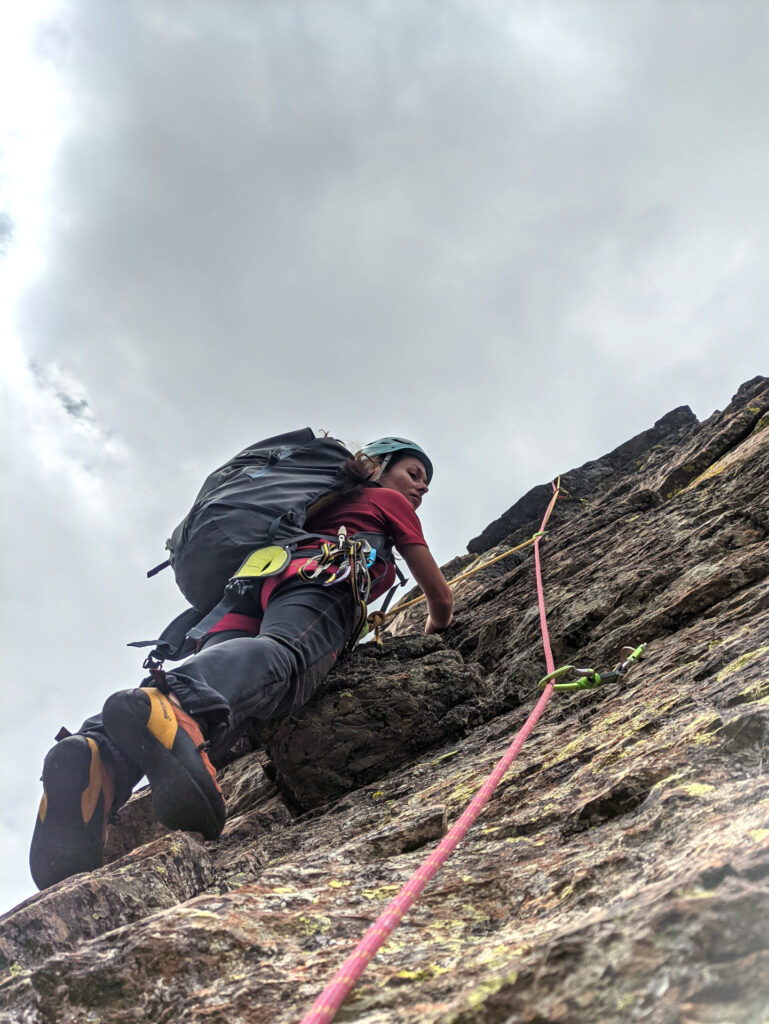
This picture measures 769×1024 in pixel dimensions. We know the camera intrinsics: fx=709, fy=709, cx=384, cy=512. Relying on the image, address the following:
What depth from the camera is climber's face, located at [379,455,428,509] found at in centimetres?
696

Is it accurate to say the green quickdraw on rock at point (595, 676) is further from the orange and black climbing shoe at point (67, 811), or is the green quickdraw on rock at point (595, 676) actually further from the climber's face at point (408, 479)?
the climber's face at point (408, 479)

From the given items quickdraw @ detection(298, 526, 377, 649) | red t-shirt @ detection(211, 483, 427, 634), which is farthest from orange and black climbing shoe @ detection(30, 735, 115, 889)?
red t-shirt @ detection(211, 483, 427, 634)

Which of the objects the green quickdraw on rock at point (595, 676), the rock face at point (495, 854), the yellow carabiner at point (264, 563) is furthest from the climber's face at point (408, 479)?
the green quickdraw on rock at point (595, 676)

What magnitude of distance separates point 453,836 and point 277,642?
2.35 m

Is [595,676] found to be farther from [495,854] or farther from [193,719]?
[193,719]

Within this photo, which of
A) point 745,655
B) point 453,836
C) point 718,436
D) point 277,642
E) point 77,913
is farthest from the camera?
point 718,436

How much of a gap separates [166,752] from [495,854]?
1600 mm

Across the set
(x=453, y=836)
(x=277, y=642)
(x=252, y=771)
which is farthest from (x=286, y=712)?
(x=453, y=836)

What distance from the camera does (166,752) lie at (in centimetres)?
325

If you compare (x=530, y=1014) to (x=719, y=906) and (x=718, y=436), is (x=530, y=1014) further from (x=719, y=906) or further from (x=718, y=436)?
(x=718, y=436)

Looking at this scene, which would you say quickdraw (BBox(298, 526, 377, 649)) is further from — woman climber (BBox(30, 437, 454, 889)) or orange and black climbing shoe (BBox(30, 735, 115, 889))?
orange and black climbing shoe (BBox(30, 735, 115, 889))

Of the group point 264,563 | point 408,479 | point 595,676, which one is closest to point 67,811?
point 264,563

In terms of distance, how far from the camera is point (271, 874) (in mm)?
2484

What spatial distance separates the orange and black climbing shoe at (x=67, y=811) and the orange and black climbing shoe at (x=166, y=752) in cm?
25
